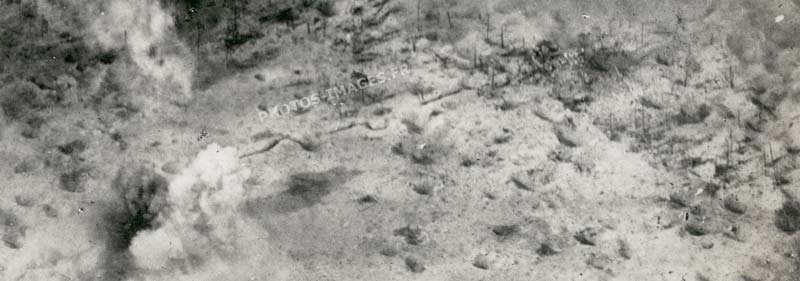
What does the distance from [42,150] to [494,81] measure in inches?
71.9

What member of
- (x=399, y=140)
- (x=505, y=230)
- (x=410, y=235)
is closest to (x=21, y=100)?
(x=399, y=140)

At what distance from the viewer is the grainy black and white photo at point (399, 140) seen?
8.73 ft

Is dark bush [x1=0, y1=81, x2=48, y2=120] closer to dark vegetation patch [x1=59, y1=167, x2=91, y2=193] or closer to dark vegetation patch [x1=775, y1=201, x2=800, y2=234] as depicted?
dark vegetation patch [x1=59, y1=167, x2=91, y2=193]

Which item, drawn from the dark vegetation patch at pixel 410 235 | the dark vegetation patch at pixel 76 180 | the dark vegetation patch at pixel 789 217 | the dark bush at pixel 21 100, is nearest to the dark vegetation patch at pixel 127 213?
the dark vegetation patch at pixel 76 180

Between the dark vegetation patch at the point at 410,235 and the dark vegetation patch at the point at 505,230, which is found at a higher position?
the dark vegetation patch at the point at 505,230

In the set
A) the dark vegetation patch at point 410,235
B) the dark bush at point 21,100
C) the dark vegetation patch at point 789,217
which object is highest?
the dark bush at point 21,100

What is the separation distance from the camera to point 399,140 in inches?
106

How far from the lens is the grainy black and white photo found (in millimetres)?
2660

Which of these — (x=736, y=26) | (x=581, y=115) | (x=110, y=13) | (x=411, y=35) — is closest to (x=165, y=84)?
(x=110, y=13)

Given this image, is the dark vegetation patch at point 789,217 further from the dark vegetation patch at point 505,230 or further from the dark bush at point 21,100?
the dark bush at point 21,100

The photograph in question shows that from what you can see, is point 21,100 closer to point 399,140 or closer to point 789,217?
point 399,140

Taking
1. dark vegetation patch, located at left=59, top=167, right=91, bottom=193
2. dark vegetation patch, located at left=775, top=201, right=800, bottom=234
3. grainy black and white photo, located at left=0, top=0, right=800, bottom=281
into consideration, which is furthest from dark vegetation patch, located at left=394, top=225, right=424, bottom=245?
dark vegetation patch, located at left=775, top=201, right=800, bottom=234

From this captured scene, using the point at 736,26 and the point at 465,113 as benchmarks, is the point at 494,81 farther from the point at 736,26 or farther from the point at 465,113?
the point at 736,26

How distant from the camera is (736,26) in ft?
8.79
